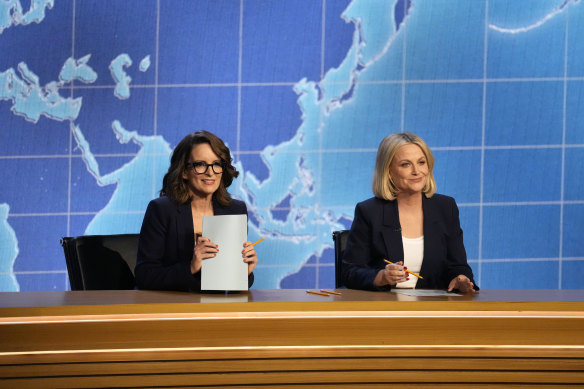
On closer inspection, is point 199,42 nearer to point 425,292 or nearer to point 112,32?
point 112,32

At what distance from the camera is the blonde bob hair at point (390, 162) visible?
9.37ft

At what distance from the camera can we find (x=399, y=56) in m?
4.12

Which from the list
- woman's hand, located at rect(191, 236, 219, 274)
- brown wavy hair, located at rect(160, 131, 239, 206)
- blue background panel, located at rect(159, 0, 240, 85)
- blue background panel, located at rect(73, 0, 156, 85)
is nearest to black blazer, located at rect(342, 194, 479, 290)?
brown wavy hair, located at rect(160, 131, 239, 206)

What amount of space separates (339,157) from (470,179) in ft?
2.70

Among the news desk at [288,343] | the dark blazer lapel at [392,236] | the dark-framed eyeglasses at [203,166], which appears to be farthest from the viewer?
the dark blazer lapel at [392,236]

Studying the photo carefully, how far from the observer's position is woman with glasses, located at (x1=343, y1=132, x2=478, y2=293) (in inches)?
112

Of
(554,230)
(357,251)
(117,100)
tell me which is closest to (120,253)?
(357,251)

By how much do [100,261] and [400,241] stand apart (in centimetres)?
135

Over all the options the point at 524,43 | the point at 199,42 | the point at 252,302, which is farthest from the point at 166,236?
→ the point at 524,43

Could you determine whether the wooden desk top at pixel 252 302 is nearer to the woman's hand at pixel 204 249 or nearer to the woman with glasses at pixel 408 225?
the woman's hand at pixel 204 249

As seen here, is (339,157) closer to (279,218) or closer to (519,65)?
(279,218)

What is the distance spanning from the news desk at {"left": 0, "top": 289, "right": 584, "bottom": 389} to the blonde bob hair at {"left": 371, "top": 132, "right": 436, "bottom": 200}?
0.84 metres

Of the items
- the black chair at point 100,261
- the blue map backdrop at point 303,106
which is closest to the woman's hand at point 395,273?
the black chair at point 100,261

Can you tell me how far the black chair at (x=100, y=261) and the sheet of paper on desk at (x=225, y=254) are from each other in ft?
2.94
